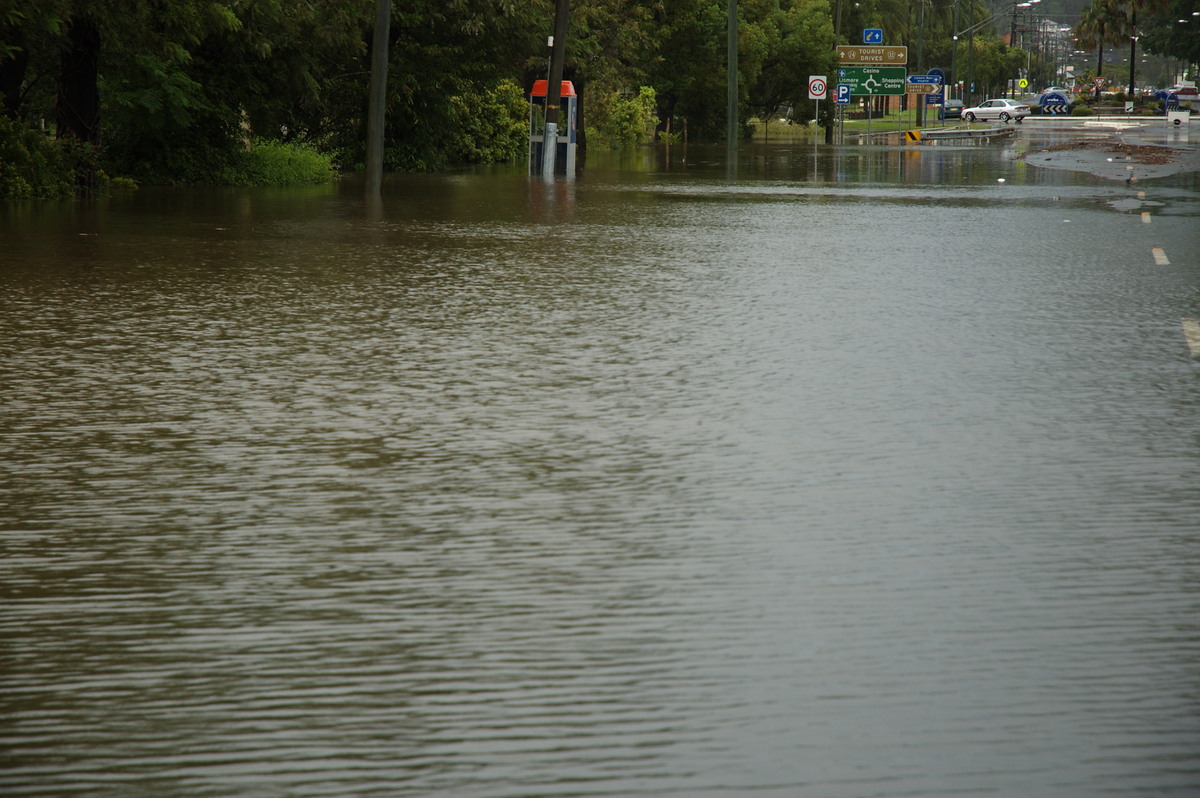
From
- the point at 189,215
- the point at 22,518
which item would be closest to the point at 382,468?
the point at 22,518

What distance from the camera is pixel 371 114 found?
28.7m

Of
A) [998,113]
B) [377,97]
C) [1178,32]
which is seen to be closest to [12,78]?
[377,97]

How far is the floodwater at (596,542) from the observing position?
141 inches

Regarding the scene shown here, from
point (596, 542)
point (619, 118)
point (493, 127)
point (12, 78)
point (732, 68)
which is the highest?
point (732, 68)

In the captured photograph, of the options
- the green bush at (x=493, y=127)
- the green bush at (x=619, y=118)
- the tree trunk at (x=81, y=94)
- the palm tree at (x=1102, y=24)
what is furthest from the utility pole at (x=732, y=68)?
the palm tree at (x=1102, y=24)

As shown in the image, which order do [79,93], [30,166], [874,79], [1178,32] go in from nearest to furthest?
1. [30,166]
2. [79,93]
3. [874,79]
4. [1178,32]

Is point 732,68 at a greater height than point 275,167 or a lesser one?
greater

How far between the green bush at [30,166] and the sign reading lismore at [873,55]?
177 ft

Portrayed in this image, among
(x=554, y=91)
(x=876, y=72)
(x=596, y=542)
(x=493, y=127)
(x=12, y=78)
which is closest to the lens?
(x=596, y=542)

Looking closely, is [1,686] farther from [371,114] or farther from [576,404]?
[371,114]

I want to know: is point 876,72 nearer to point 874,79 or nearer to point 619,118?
point 874,79

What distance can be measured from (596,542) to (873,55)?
71.7m

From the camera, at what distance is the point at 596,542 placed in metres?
5.35

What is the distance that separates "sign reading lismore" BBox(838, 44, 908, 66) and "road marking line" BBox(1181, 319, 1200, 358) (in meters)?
63.9
